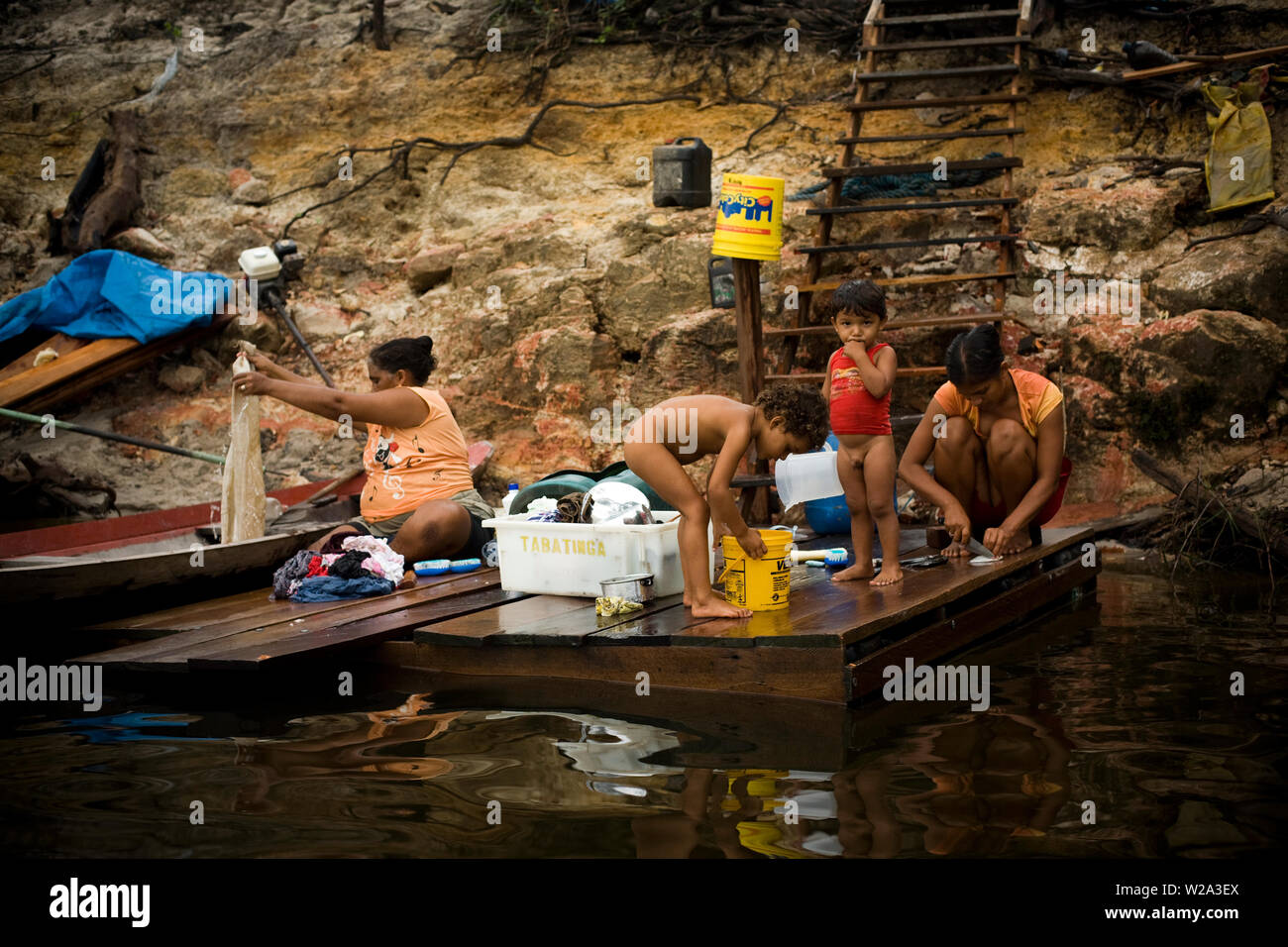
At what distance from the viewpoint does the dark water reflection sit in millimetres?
3244

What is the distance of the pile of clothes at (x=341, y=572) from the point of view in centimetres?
598

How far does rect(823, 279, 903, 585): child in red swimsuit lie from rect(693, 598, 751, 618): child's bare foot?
2.71 ft

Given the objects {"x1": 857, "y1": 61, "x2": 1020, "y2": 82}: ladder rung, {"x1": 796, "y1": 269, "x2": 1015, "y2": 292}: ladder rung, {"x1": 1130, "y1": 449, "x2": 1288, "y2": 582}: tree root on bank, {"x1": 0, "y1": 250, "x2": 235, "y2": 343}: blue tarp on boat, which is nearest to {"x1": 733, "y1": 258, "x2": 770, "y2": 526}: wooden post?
{"x1": 796, "y1": 269, "x2": 1015, "y2": 292}: ladder rung

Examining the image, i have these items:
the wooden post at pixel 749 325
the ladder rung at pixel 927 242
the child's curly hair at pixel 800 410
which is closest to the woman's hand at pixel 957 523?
the child's curly hair at pixel 800 410

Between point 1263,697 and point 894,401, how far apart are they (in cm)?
529

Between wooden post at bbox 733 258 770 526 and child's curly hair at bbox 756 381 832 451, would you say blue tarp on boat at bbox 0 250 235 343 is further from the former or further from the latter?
child's curly hair at bbox 756 381 832 451

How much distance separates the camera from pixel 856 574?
5.55m

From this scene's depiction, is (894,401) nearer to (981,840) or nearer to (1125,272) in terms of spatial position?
(1125,272)

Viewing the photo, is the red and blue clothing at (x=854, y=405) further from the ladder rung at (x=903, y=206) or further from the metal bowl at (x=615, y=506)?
the ladder rung at (x=903, y=206)

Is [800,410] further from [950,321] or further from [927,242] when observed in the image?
[927,242]
